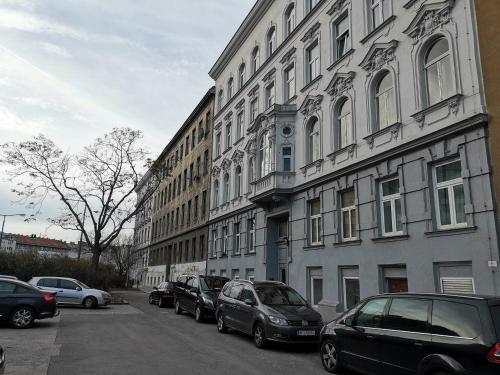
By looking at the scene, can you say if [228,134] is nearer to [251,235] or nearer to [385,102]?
[251,235]

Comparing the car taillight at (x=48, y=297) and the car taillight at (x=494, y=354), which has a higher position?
the car taillight at (x=48, y=297)

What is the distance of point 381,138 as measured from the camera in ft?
44.6

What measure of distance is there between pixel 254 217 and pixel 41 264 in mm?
15203

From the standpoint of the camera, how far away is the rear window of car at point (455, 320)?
217 inches

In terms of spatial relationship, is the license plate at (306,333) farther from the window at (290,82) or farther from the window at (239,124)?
the window at (239,124)

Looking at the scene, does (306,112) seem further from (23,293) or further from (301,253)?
(23,293)

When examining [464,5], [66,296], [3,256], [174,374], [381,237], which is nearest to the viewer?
[174,374]

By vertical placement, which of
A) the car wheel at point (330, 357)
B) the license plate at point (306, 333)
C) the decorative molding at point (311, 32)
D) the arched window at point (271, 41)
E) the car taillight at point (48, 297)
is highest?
the arched window at point (271, 41)

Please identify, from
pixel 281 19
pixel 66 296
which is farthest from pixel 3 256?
pixel 281 19

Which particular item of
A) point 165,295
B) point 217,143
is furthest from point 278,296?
point 217,143

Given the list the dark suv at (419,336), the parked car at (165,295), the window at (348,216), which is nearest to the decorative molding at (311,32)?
the window at (348,216)

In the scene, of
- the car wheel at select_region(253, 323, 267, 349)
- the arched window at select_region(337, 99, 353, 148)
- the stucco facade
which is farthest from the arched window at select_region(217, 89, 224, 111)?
the car wheel at select_region(253, 323, 267, 349)

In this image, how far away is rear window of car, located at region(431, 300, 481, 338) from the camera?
5.52m

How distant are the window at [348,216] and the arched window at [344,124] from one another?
189cm
